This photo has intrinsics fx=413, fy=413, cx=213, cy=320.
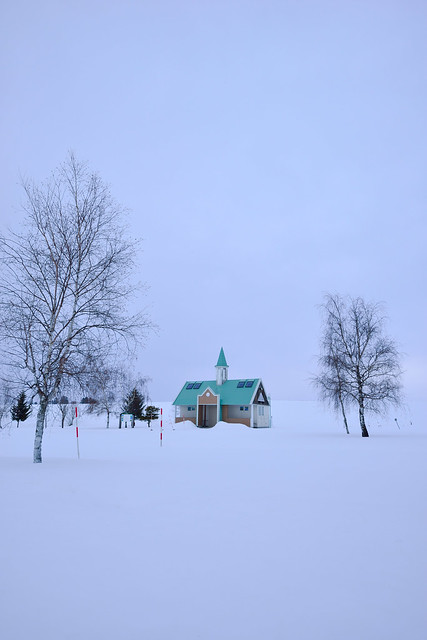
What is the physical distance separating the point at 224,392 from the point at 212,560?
50.9 meters

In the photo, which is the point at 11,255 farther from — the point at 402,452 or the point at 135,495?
the point at 402,452

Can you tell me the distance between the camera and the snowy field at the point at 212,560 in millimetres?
3949

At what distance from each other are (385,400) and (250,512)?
2808 centimetres

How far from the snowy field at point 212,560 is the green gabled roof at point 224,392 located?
43369 mm

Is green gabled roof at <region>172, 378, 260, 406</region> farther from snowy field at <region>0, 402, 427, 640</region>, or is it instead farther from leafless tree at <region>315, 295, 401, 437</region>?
snowy field at <region>0, 402, 427, 640</region>

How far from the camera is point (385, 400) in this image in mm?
32781

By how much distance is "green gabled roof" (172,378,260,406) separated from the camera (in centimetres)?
5416

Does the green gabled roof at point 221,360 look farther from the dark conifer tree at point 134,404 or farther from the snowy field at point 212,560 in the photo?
the snowy field at point 212,560

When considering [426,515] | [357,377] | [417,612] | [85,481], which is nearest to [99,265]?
[85,481]

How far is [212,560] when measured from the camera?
5.50m

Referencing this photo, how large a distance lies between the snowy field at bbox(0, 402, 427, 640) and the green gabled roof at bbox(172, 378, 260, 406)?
142 ft

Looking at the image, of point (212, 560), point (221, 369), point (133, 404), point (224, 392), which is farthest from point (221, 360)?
point (212, 560)

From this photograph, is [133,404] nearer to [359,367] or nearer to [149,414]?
[149,414]

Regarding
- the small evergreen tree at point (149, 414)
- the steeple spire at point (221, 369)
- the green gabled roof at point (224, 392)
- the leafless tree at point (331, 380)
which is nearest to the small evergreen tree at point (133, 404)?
the small evergreen tree at point (149, 414)
